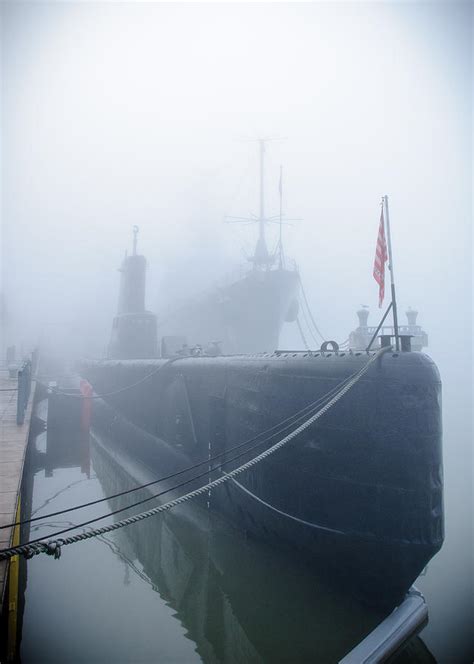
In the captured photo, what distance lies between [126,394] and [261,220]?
23.9m

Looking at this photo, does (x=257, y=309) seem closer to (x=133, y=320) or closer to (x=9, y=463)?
(x=133, y=320)

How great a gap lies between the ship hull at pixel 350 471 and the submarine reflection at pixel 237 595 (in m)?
0.32

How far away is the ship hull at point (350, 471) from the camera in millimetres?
5492

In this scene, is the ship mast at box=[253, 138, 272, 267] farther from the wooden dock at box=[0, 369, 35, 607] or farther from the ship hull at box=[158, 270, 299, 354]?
the wooden dock at box=[0, 369, 35, 607]

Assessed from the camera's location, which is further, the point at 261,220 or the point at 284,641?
the point at 261,220

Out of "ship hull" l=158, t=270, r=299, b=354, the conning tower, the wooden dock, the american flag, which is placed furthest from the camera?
"ship hull" l=158, t=270, r=299, b=354

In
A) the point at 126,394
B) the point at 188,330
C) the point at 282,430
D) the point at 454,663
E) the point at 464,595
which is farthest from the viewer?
the point at 188,330

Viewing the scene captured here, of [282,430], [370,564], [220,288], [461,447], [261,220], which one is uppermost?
[261,220]

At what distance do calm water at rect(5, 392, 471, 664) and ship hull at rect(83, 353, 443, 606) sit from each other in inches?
18.2

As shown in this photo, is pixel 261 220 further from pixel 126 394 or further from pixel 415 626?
pixel 415 626

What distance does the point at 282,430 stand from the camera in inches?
262

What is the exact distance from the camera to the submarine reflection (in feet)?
18.1

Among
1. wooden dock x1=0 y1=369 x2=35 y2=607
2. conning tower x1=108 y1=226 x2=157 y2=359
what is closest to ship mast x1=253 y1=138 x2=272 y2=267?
conning tower x1=108 y1=226 x2=157 y2=359

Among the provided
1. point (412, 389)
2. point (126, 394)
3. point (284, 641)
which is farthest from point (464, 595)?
point (126, 394)
